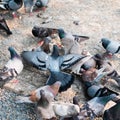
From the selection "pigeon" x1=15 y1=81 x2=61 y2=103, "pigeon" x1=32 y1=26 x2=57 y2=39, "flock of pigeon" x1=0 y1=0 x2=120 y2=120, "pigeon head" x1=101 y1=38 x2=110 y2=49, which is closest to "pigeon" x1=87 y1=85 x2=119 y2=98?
"flock of pigeon" x1=0 y1=0 x2=120 y2=120

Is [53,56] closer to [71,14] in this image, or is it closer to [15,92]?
[15,92]

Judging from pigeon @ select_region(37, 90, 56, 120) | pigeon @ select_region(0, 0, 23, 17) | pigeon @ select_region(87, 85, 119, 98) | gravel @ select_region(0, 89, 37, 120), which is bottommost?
Result: gravel @ select_region(0, 89, 37, 120)

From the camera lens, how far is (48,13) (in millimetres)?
5230

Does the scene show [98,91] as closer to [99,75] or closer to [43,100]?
[99,75]

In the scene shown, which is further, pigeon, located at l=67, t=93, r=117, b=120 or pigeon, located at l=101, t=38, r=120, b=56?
pigeon, located at l=101, t=38, r=120, b=56

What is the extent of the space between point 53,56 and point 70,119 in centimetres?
92

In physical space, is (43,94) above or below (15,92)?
above

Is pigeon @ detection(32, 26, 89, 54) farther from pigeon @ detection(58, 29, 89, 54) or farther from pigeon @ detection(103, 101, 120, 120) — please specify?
pigeon @ detection(103, 101, 120, 120)

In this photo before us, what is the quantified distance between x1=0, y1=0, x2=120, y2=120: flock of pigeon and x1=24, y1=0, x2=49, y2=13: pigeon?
1.68ft

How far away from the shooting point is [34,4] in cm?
502

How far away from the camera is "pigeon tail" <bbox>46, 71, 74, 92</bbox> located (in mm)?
3713

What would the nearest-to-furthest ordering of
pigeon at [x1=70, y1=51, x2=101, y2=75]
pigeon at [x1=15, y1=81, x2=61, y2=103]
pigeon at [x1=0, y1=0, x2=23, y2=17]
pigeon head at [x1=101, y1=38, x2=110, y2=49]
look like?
pigeon at [x1=15, y1=81, x2=61, y2=103], pigeon at [x1=70, y1=51, x2=101, y2=75], pigeon head at [x1=101, y1=38, x2=110, y2=49], pigeon at [x1=0, y1=0, x2=23, y2=17]

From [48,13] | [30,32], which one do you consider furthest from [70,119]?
[48,13]

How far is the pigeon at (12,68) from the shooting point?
3756 millimetres
